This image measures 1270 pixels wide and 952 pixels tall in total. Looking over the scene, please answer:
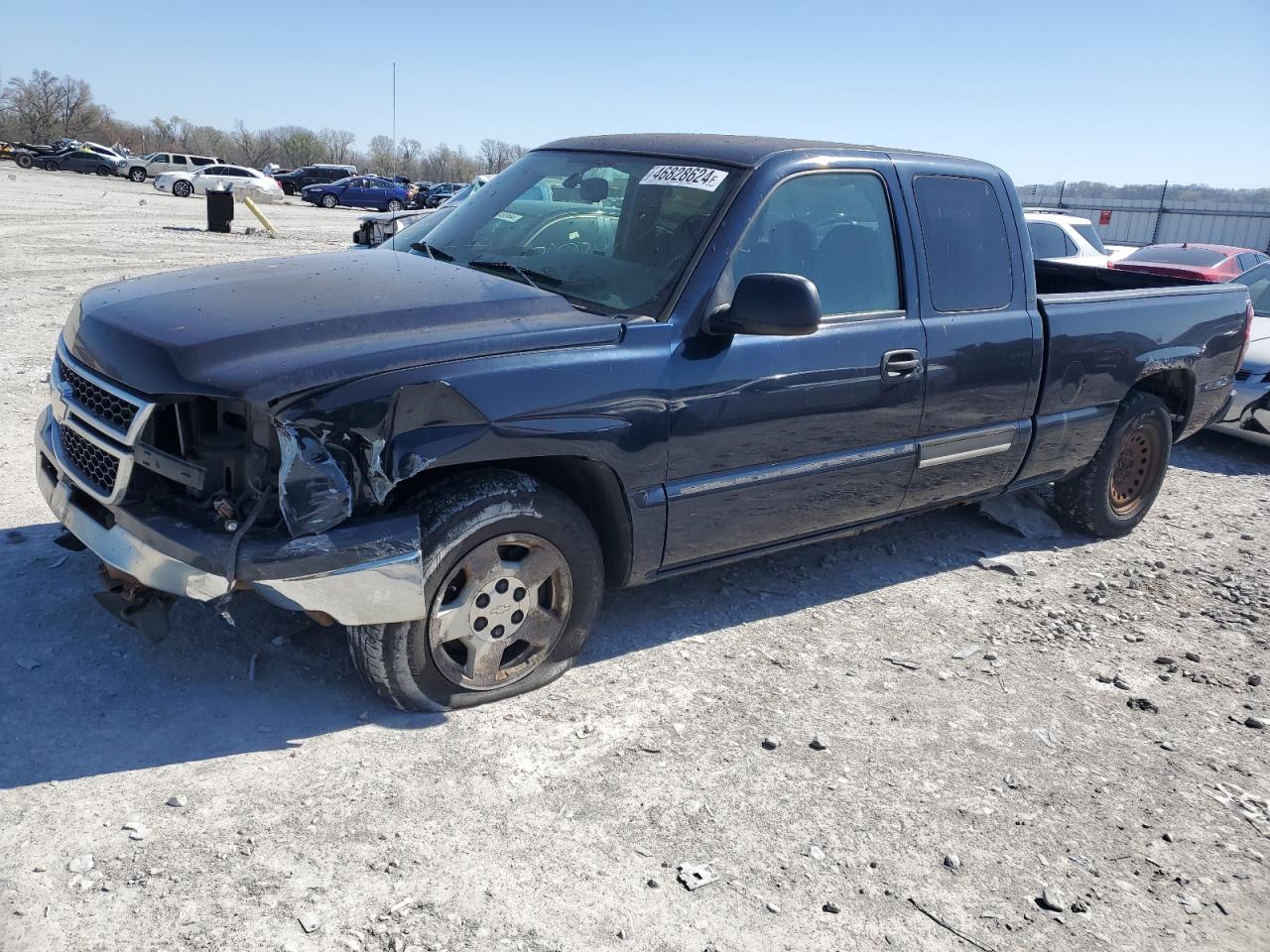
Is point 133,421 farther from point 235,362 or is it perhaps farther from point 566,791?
point 566,791

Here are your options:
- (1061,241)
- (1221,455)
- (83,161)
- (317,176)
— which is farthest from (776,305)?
(83,161)

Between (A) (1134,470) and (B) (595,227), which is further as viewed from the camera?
(A) (1134,470)

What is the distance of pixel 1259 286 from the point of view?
32.6 feet

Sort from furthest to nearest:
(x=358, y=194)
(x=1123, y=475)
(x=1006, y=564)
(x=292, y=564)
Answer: (x=358, y=194)
(x=1123, y=475)
(x=1006, y=564)
(x=292, y=564)

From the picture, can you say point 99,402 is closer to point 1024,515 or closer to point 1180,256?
point 1024,515

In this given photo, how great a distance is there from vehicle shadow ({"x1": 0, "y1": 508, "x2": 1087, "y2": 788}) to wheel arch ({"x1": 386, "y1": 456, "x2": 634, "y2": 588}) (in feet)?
1.58

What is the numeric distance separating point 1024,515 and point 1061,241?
755 centimetres

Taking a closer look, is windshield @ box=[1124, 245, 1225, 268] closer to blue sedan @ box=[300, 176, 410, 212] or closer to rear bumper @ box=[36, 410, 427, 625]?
rear bumper @ box=[36, 410, 427, 625]

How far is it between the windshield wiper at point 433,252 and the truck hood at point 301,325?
0.77 ft

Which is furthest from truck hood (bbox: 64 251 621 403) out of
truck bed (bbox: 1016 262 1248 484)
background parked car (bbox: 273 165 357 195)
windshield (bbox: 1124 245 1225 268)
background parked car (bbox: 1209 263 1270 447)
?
background parked car (bbox: 273 165 357 195)

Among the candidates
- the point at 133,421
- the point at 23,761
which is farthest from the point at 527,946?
the point at 133,421

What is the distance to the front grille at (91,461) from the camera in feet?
10.4

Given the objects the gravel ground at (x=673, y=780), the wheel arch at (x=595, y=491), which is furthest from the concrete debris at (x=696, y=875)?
the wheel arch at (x=595, y=491)

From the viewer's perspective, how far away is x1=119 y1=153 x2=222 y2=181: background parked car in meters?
46.5
